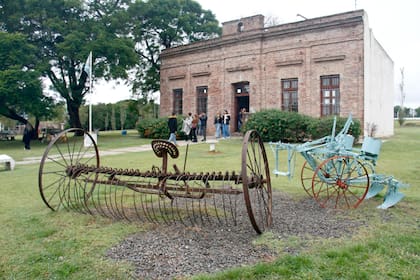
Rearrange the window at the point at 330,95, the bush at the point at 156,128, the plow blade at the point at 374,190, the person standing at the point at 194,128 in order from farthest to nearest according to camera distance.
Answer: the bush at the point at 156,128 → the person standing at the point at 194,128 → the window at the point at 330,95 → the plow blade at the point at 374,190

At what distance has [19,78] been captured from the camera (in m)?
19.4

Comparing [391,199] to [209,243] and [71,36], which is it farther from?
[71,36]

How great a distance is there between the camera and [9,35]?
65.5ft

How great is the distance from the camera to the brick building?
1762cm

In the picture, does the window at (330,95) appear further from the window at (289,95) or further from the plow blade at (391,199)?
the plow blade at (391,199)

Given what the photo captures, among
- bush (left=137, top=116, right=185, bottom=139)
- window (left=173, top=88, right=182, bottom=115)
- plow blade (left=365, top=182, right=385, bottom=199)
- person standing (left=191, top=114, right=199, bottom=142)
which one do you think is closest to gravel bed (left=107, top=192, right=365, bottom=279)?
plow blade (left=365, top=182, right=385, bottom=199)


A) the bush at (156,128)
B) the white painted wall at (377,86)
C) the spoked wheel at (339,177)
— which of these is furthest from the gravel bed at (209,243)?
the bush at (156,128)

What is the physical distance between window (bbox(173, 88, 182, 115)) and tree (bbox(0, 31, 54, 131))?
8.63 metres

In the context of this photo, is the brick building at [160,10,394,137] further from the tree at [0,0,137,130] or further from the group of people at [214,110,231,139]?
the tree at [0,0,137,130]

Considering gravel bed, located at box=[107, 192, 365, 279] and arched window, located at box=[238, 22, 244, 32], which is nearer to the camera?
gravel bed, located at box=[107, 192, 365, 279]

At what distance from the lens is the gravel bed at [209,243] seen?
3.41 meters

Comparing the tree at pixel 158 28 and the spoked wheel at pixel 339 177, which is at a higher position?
the tree at pixel 158 28

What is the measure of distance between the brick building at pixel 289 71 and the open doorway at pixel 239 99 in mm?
64

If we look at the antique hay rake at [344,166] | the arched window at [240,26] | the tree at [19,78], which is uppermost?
the arched window at [240,26]
